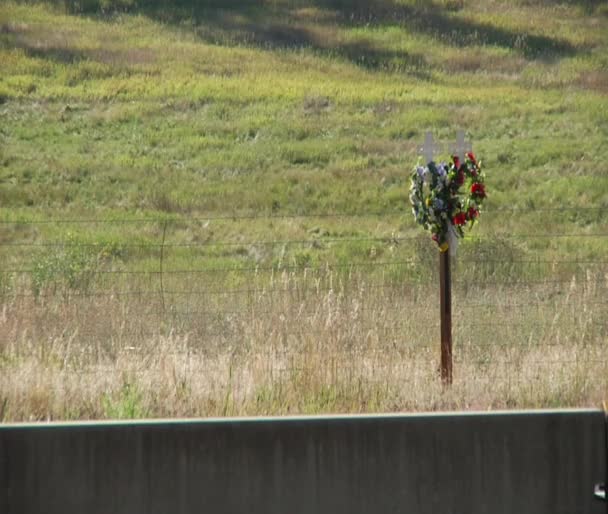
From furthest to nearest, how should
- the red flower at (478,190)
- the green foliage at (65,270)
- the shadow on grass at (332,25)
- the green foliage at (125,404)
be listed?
the shadow on grass at (332,25) → the green foliage at (65,270) → the red flower at (478,190) → the green foliage at (125,404)

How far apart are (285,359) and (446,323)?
4.25ft

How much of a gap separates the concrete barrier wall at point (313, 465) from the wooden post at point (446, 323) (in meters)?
2.79

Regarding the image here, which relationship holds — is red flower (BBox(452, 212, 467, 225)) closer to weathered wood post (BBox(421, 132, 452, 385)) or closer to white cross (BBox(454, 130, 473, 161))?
weathered wood post (BBox(421, 132, 452, 385))

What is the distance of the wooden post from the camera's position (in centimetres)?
967

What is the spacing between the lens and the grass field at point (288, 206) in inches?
380

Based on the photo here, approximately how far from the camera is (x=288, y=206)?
24.9 m

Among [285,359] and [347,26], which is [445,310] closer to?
[285,359]

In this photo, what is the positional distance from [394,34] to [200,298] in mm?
30186

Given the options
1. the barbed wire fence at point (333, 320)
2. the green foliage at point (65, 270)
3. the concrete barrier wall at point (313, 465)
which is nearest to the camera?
the concrete barrier wall at point (313, 465)

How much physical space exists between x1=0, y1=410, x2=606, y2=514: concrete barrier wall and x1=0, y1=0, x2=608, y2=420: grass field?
7.20ft

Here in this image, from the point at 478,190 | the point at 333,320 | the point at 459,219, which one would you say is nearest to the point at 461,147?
the point at 478,190

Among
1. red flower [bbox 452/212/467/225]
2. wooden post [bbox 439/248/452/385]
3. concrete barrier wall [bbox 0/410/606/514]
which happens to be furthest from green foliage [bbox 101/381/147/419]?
red flower [bbox 452/212/467/225]

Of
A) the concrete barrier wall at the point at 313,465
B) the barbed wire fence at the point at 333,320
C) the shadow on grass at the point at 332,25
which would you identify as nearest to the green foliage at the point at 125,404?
the barbed wire fence at the point at 333,320

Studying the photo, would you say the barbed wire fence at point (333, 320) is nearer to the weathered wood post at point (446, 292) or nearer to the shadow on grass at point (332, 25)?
the weathered wood post at point (446, 292)
